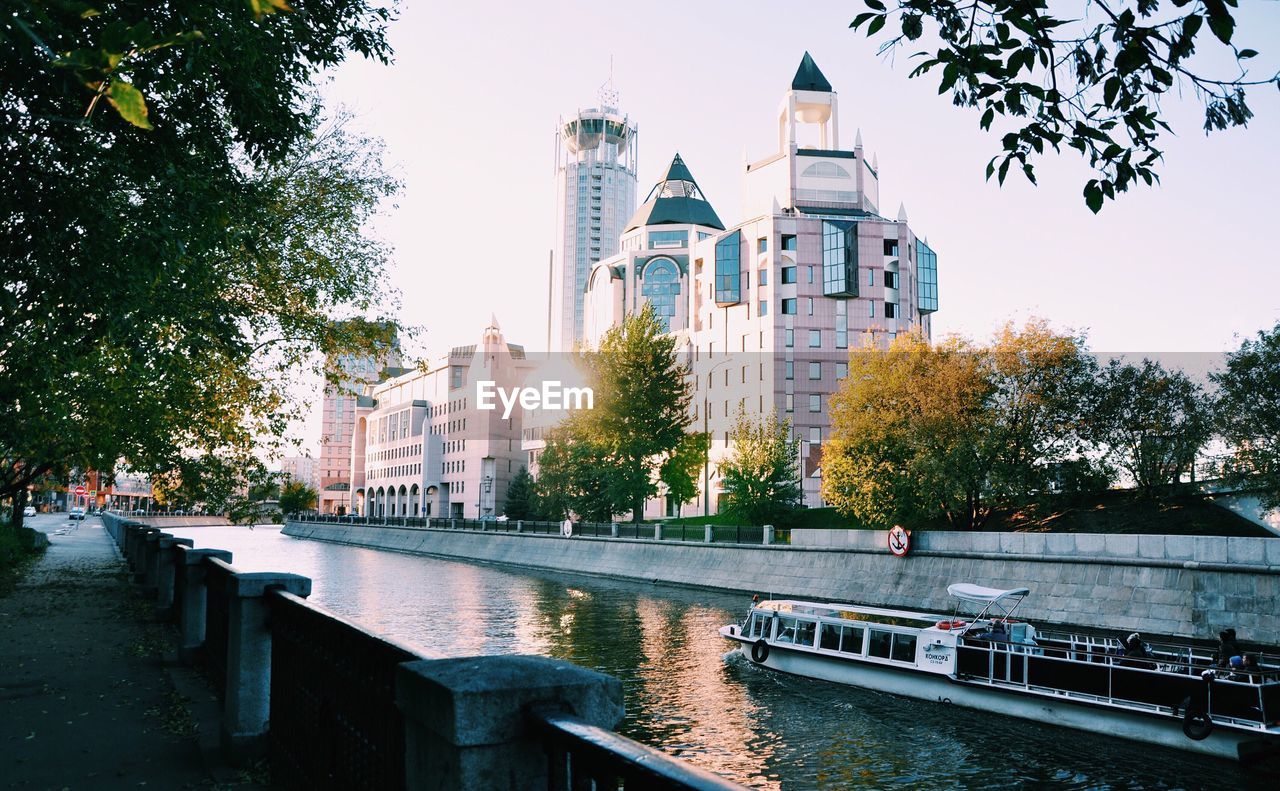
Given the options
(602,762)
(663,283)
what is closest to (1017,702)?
(602,762)

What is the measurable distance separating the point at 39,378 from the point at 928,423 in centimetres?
4346

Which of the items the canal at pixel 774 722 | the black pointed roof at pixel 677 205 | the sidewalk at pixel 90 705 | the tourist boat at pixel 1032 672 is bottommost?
the canal at pixel 774 722

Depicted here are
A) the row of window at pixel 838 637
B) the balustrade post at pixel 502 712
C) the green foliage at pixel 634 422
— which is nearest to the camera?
the balustrade post at pixel 502 712

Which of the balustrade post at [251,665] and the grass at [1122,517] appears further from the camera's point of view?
the grass at [1122,517]

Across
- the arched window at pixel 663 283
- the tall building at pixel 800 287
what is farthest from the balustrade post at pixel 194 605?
the arched window at pixel 663 283

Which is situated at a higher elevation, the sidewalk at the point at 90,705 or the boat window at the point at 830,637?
the sidewalk at the point at 90,705

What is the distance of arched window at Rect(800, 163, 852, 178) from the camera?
95500mm

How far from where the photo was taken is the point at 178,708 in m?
10.7

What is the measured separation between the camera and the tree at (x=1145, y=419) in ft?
158

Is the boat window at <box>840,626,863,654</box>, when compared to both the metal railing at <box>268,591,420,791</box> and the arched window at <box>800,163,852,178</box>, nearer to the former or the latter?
the metal railing at <box>268,591,420,791</box>

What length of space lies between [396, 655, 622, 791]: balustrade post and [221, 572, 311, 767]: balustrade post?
5.21 m

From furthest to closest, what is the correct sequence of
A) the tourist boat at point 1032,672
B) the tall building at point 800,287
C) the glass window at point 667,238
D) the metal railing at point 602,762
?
the glass window at point 667,238, the tall building at point 800,287, the tourist boat at point 1032,672, the metal railing at point 602,762

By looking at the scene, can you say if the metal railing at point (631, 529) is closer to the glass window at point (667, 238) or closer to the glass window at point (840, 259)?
the glass window at point (840, 259)

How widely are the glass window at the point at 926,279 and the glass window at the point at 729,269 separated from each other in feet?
58.7
